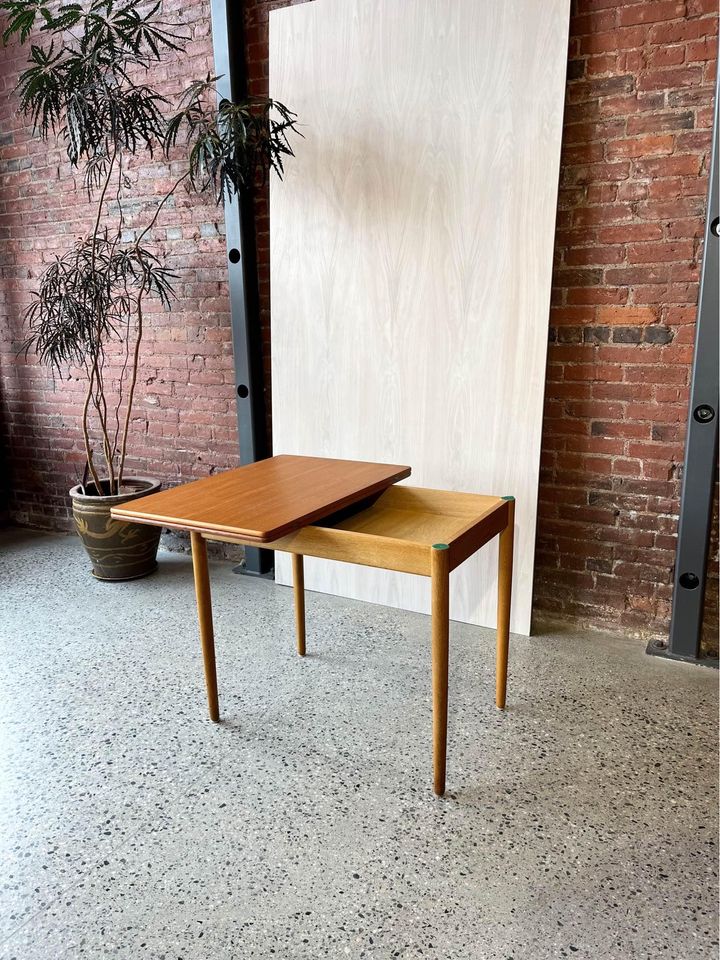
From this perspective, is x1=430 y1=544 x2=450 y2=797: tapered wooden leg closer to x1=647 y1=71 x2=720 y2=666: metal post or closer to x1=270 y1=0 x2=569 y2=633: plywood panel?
x1=270 y1=0 x2=569 y2=633: plywood panel

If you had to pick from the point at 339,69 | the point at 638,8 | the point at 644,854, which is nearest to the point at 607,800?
the point at 644,854

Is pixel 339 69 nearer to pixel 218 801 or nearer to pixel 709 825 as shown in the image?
pixel 218 801

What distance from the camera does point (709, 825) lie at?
72.4 inches

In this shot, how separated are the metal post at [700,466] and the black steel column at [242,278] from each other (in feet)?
6.42

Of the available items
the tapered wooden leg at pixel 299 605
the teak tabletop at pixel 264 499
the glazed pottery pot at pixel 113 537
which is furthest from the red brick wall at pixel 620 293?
the glazed pottery pot at pixel 113 537

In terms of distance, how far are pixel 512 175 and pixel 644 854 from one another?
2.30 m

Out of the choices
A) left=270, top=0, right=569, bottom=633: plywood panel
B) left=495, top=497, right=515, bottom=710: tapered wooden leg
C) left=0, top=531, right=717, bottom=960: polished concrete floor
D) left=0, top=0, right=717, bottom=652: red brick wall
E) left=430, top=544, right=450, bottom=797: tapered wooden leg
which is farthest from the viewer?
left=270, top=0, right=569, bottom=633: plywood panel

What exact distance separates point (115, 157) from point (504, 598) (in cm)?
303

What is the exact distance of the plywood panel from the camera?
263 centimetres

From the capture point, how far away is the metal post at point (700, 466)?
2377mm

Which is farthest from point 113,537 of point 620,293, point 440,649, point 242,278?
point 620,293

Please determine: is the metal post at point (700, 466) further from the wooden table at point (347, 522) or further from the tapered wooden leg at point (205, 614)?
the tapered wooden leg at point (205, 614)

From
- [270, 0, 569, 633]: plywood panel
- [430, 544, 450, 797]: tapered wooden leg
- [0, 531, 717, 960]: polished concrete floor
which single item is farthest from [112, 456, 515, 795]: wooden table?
[270, 0, 569, 633]: plywood panel

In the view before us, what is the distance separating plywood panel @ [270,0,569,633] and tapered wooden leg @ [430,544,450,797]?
43.5 inches
